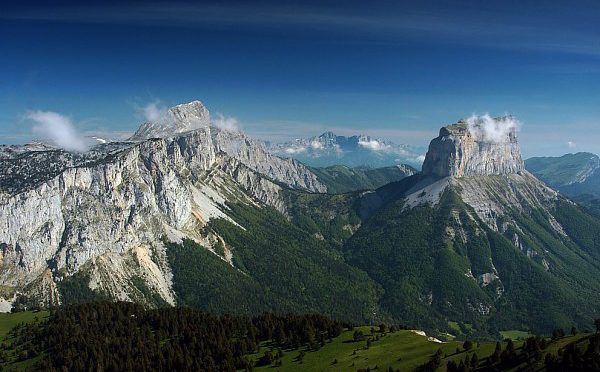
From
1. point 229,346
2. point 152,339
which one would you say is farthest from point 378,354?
point 152,339

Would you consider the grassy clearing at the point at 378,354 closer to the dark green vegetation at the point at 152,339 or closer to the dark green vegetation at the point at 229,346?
the dark green vegetation at the point at 229,346

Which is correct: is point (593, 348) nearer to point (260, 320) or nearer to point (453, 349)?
point (453, 349)

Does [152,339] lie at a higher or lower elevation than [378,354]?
higher

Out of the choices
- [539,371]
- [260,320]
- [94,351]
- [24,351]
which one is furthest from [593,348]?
[24,351]

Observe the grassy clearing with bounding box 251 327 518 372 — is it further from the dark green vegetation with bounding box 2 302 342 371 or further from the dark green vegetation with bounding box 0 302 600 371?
the dark green vegetation with bounding box 2 302 342 371

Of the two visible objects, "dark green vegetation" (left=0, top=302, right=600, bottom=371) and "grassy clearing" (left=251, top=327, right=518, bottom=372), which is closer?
"dark green vegetation" (left=0, top=302, right=600, bottom=371)

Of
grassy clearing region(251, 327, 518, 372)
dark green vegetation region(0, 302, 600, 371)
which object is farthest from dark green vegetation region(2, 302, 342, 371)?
grassy clearing region(251, 327, 518, 372)

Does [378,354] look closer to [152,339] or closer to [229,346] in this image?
[229,346]

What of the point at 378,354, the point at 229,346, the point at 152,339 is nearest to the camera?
the point at 378,354
